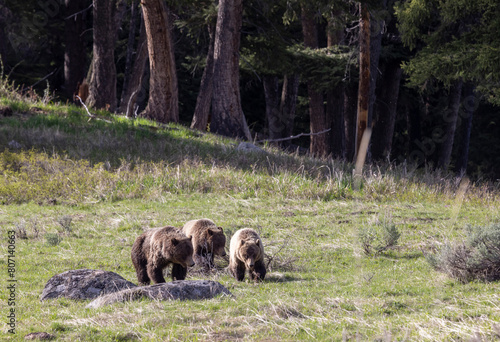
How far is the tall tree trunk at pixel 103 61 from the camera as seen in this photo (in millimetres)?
24406

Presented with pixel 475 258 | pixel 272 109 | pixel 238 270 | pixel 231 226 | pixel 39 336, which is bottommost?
pixel 231 226

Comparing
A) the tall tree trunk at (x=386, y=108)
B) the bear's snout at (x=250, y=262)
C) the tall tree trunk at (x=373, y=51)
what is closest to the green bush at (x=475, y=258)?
the bear's snout at (x=250, y=262)

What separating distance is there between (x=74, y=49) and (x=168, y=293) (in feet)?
82.9

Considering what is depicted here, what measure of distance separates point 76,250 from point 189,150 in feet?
27.3

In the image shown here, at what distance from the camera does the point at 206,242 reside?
8.39 metres

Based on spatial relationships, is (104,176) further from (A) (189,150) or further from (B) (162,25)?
(B) (162,25)

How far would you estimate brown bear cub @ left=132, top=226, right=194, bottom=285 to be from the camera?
7203 millimetres

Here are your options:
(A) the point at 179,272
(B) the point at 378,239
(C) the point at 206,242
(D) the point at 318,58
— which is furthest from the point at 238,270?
→ (D) the point at 318,58

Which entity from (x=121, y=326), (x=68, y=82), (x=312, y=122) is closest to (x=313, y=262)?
(x=121, y=326)

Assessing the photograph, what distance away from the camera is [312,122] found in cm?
2727

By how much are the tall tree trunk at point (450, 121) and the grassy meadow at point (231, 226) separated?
12.5 meters

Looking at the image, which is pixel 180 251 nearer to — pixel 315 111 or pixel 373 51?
pixel 373 51

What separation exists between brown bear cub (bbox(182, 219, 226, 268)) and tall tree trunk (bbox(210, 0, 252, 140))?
13955 mm

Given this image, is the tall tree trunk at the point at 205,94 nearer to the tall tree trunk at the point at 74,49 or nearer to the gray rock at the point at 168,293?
the tall tree trunk at the point at 74,49
